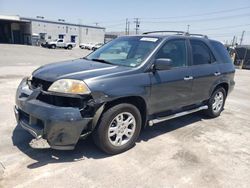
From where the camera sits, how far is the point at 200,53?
5098 mm

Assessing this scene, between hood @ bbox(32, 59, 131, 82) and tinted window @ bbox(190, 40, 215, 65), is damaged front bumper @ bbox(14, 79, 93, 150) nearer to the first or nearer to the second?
hood @ bbox(32, 59, 131, 82)

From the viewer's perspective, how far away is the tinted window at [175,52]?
4.27 meters

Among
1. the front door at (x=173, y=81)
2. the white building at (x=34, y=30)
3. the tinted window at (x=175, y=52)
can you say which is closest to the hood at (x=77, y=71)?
the front door at (x=173, y=81)

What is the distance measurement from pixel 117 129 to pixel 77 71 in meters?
1.03

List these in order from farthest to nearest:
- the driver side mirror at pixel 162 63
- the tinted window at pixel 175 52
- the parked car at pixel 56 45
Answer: the parked car at pixel 56 45
the tinted window at pixel 175 52
the driver side mirror at pixel 162 63

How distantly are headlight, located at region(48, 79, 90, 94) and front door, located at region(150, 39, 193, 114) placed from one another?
1.20 metres

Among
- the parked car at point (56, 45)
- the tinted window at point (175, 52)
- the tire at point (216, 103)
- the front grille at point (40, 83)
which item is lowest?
the parked car at point (56, 45)

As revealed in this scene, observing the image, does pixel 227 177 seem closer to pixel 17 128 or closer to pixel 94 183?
pixel 94 183

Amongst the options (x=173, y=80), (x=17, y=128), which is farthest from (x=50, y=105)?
(x=173, y=80)

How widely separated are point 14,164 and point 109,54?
7.82ft

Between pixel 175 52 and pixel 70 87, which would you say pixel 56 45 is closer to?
pixel 175 52

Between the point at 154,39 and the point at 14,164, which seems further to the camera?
the point at 154,39

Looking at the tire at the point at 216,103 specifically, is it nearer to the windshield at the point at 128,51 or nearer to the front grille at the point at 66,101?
the windshield at the point at 128,51

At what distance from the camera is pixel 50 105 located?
10.7 ft
